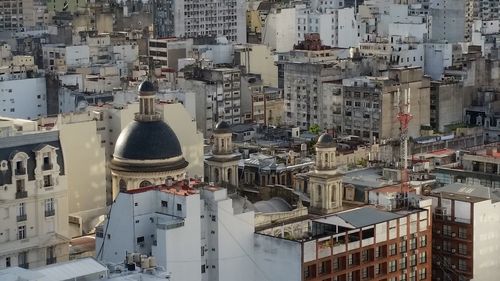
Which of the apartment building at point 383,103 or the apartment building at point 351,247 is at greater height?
the apartment building at point 383,103

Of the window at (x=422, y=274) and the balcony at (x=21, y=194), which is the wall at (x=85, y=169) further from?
the window at (x=422, y=274)

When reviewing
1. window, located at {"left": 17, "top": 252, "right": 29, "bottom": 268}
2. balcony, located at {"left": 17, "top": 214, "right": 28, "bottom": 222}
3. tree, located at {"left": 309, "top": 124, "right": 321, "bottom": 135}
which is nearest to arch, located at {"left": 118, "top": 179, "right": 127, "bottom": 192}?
balcony, located at {"left": 17, "top": 214, "right": 28, "bottom": 222}

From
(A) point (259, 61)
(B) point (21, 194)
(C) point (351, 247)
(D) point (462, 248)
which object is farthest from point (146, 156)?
(A) point (259, 61)

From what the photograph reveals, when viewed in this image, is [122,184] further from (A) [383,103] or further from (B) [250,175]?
(A) [383,103]

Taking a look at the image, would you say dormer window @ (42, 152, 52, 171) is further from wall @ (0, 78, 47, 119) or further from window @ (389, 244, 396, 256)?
wall @ (0, 78, 47, 119)

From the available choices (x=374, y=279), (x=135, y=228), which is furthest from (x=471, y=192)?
(x=135, y=228)

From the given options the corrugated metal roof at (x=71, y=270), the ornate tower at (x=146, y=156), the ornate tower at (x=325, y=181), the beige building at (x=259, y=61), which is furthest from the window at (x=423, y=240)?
the beige building at (x=259, y=61)
